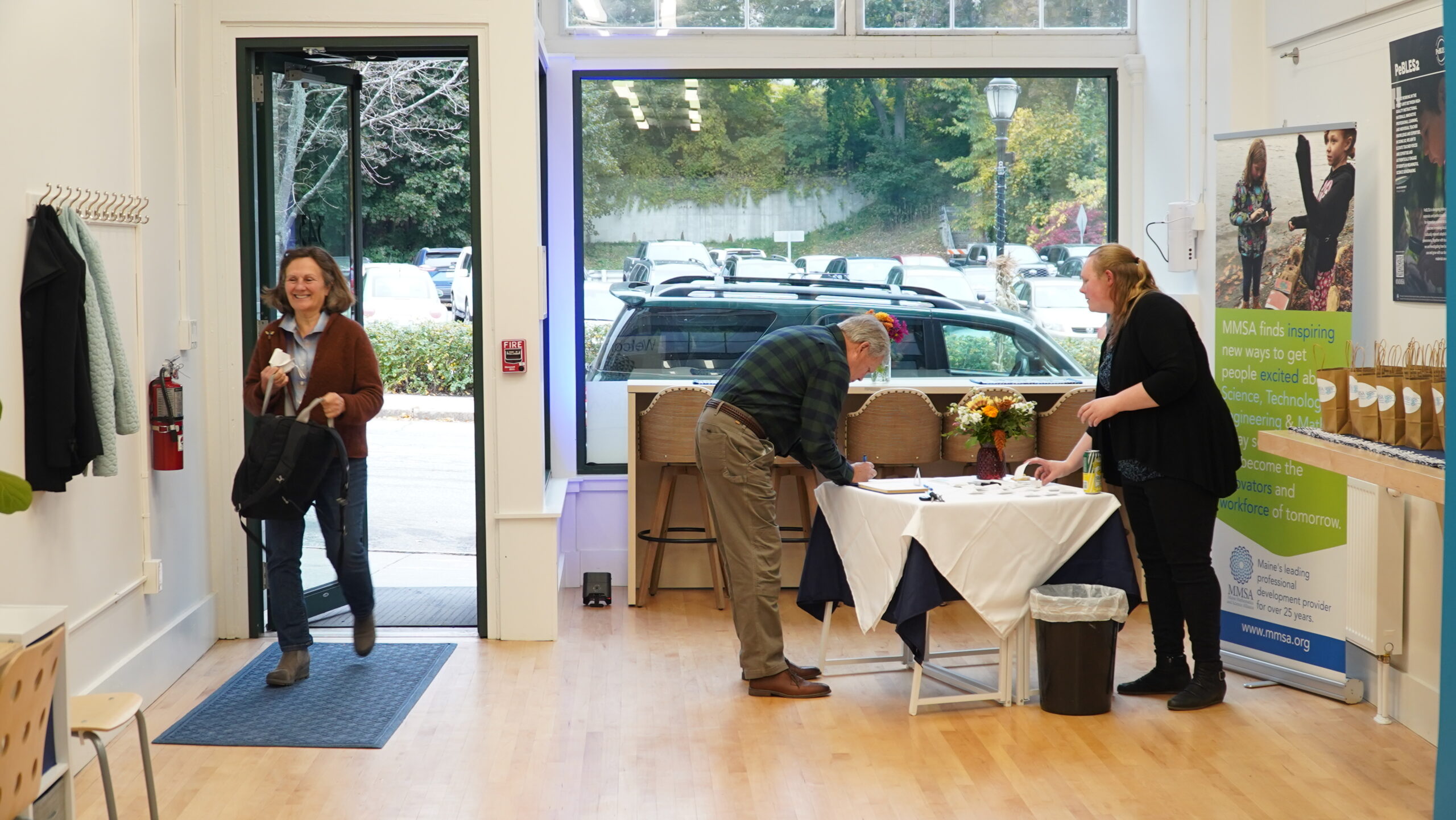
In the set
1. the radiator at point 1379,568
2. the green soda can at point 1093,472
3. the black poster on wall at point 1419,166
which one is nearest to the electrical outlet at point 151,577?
the green soda can at point 1093,472

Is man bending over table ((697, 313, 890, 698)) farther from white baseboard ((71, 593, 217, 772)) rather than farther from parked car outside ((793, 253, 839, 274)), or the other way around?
parked car outside ((793, 253, 839, 274))

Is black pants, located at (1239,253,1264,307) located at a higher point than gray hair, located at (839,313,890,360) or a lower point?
higher

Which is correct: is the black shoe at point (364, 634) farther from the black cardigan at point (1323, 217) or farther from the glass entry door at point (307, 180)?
the black cardigan at point (1323, 217)

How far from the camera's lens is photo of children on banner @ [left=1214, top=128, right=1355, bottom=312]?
4.75 meters

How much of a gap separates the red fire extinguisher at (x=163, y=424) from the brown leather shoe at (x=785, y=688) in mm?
2334

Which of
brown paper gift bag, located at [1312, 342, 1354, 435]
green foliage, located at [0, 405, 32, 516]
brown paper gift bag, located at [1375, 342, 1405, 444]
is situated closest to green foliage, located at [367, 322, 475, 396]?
brown paper gift bag, located at [1312, 342, 1354, 435]

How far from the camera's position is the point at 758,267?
6980 mm

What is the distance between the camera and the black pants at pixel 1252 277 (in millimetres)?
5051

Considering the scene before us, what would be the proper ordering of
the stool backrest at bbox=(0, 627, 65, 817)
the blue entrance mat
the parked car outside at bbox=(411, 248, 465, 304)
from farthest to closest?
1. the parked car outside at bbox=(411, 248, 465, 304)
2. the blue entrance mat
3. the stool backrest at bbox=(0, 627, 65, 817)

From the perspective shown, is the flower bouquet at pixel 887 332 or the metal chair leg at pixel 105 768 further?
the flower bouquet at pixel 887 332

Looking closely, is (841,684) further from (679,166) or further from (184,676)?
(679,166)

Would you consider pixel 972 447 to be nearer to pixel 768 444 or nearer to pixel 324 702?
pixel 768 444

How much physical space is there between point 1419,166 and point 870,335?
1.95m

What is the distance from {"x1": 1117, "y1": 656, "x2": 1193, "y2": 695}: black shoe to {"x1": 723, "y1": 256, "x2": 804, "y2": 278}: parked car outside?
117 inches
